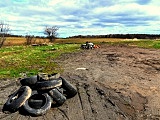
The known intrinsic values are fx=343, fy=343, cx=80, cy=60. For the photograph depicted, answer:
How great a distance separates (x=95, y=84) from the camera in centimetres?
1290

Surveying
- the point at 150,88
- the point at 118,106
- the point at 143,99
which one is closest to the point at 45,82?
the point at 118,106

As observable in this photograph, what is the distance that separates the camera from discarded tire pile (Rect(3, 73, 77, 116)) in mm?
9697

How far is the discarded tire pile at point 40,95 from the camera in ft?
31.8

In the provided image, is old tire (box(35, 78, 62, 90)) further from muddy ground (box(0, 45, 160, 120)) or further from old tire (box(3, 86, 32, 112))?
muddy ground (box(0, 45, 160, 120))

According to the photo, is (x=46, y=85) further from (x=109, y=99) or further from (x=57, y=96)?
(x=109, y=99)

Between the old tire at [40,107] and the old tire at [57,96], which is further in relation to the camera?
the old tire at [57,96]

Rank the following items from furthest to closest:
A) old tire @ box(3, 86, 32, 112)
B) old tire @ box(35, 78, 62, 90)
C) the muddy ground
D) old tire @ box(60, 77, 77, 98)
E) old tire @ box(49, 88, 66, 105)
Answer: old tire @ box(60, 77, 77, 98) < old tire @ box(35, 78, 62, 90) < old tire @ box(49, 88, 66, 105) < the muddy ground < old tire @ box(3, 86, 32, 112)

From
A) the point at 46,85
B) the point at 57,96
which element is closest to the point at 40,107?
the point at 57,96

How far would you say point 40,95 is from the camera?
1024cm

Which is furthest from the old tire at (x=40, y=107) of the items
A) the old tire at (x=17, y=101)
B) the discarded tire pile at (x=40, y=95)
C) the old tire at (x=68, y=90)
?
the old tire at (x=68, y=90)

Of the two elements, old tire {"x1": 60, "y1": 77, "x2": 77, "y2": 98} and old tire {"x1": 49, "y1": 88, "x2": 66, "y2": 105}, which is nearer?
old tire {"x1": 49, "y1": 88, "x2": 66, "y2": 105}

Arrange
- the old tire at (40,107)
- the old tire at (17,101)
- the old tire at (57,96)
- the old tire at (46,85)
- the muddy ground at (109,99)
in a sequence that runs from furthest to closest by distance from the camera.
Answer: the old tire at (46,85) → the old tire at (57,96) → the muddy ground at (109,99) → the old tire at (17,101) → the old tire at (40,107)

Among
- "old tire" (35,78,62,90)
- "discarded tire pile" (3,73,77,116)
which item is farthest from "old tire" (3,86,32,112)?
"old tire" (35,78,62,90)

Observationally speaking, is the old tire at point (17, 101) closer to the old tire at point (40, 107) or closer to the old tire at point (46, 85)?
the old tire at point (40, 107)
